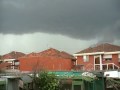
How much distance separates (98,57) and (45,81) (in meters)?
32.5

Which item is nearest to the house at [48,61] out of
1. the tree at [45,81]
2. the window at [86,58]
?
the window at [86,58]

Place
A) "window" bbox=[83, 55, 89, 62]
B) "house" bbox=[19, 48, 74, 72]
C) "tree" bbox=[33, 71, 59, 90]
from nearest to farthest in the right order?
1. "tree" bbox=[33, 71, 59, 90]
2. "house" bbox=[19, 48, 74, 72]
3. "window" bbox=[83, 55, 89, 62]

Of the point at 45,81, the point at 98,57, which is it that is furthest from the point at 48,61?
the point at 45,81

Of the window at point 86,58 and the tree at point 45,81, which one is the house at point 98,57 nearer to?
the window at point 86,58

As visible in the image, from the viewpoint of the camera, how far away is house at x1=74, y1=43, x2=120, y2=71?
5828 cm

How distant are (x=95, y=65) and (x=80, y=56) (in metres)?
3.92

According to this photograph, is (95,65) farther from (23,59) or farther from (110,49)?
(23,59)

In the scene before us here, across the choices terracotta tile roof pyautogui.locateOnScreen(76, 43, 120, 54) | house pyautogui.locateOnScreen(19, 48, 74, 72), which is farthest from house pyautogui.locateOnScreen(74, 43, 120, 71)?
house pyautogui.locateOnScreen(19, 48, 74, 72)

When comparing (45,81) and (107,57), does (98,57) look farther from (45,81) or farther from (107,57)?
(45,81)

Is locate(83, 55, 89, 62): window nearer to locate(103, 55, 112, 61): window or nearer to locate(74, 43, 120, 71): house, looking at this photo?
locate(74, 43, 120, 71): house

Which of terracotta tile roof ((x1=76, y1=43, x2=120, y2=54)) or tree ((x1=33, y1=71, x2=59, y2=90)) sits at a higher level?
terracotta tile roof ((x1=76, y1=43, x2=120, y2=54))

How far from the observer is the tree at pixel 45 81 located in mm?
27719

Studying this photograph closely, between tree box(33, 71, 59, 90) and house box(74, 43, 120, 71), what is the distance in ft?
93.8

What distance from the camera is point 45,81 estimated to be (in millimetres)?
28047
